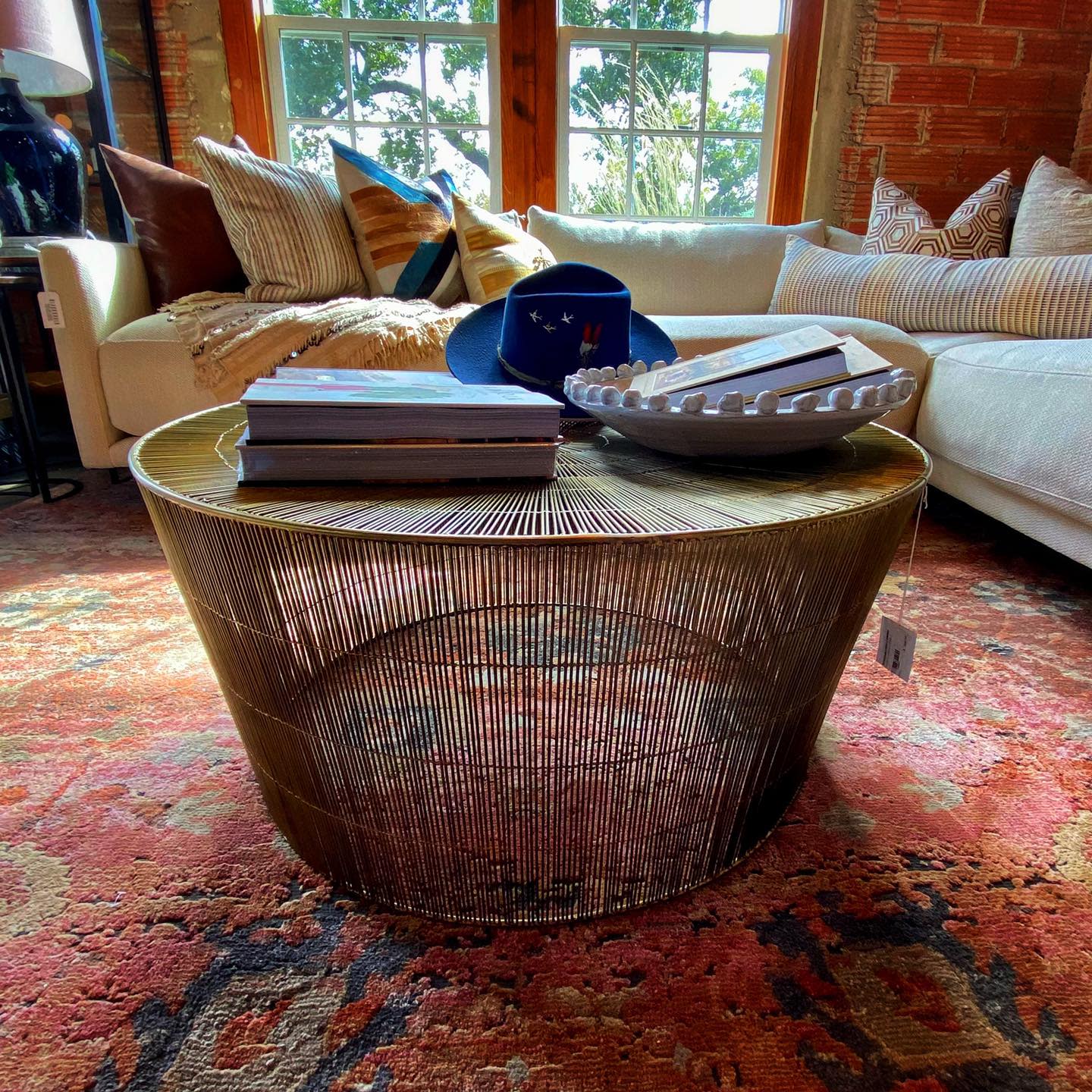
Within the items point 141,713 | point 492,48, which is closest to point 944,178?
point 492,48

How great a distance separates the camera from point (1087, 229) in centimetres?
207

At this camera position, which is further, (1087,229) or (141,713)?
(1087,229)

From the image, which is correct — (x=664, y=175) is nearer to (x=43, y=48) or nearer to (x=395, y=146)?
(x=395, y=146)

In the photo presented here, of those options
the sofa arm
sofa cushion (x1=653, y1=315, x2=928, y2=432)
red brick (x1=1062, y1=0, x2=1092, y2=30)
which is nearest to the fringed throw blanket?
the sofa arm

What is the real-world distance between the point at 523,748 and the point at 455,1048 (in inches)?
9.1

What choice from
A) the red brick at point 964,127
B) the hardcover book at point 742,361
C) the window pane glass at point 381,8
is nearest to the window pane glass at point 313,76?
the window pane glass at point 381,8

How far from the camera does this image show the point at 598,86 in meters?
2.84

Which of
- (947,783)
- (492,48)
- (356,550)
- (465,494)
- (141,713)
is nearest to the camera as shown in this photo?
(356,550)

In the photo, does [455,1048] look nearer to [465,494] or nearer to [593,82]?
[465,494]

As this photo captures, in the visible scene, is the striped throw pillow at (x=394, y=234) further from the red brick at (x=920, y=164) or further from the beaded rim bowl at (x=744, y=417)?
the red brick at (x=920, y=164)

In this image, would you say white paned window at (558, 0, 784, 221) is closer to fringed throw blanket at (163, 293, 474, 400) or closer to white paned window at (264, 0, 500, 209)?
white paned window at (264, 0, 500, 209)

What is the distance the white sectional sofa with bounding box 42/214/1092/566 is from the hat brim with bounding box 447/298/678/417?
2.45ft

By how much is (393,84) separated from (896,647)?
2.85m

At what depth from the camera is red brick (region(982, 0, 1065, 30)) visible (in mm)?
2734
